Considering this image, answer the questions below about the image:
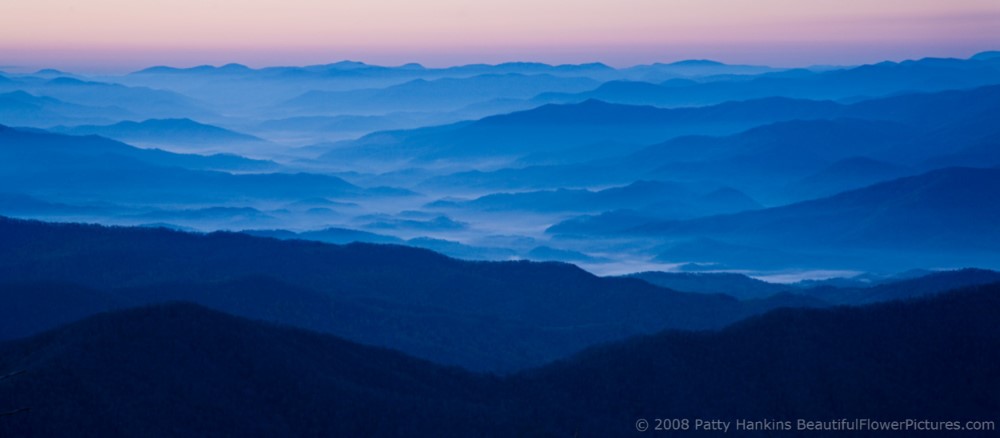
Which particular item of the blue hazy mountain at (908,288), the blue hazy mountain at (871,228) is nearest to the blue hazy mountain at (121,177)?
the blue hazy mountain at (871,228)

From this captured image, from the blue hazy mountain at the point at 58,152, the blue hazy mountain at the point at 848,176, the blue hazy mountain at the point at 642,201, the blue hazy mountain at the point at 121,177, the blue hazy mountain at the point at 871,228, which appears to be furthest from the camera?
the blue hazy mountain at the point at 58,152

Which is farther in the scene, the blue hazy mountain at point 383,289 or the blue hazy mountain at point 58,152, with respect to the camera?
the blue hazy mountain at point 58,152

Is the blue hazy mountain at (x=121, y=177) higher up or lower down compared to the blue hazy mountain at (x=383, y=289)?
higher up

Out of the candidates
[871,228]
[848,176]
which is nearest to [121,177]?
[871,228]

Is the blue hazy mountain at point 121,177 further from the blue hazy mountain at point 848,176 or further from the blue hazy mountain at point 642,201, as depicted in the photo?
the blue hazy mountain at point 848,176

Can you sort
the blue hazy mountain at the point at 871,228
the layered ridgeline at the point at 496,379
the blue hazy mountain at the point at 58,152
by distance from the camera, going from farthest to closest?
the blue hazy mountain at the point at 58,152 → the blue hazy mountain at the point at 871,228 → the layered ridgeline at the point at 496,379

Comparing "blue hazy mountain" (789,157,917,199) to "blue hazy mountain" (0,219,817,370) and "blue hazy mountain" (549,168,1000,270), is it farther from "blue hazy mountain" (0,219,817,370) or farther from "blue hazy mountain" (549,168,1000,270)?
"blue hazy mountain" (0,219,817,370)

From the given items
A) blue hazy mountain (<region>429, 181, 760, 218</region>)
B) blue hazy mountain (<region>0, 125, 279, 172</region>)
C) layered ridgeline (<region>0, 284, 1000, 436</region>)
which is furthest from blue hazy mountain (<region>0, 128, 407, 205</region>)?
layered ridgeline (<region>0, 284, 1000, 436</region>)

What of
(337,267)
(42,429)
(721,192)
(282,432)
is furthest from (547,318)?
(721,192)
